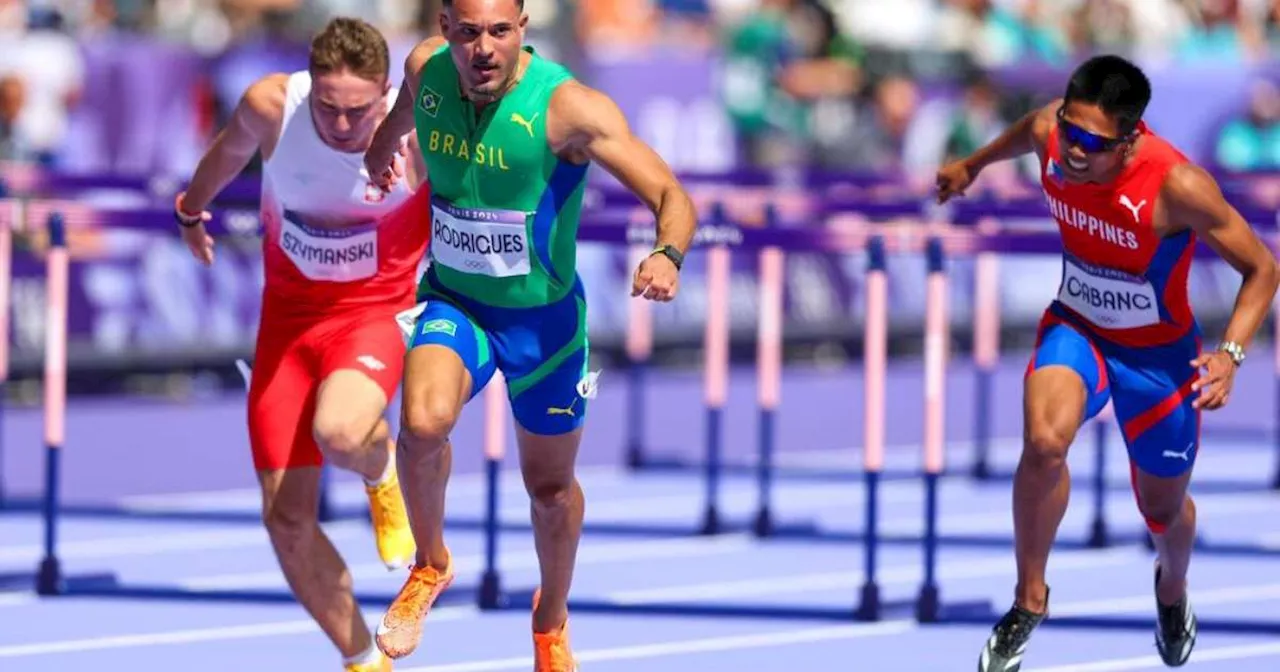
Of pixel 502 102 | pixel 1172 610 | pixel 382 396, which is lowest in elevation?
pixel 1172 610

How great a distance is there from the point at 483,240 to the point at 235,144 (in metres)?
1.20

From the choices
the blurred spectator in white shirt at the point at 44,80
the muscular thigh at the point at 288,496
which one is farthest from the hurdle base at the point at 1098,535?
the blurred spectator in white shirt at the point at 44,80

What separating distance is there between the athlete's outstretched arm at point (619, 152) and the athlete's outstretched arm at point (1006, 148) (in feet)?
5.44

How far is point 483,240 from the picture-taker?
8820 mm

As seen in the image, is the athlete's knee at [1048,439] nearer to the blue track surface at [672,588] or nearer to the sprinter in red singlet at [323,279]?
the blue track surface at [672,588]

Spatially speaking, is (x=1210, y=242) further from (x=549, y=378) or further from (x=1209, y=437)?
(x=1209, y=437)

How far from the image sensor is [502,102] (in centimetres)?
872

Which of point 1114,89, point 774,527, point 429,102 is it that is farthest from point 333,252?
point 774,527

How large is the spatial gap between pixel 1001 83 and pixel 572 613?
36.8ft

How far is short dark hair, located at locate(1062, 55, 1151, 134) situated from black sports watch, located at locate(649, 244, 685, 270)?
1648 millimetres

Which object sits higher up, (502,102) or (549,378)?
(502,102)

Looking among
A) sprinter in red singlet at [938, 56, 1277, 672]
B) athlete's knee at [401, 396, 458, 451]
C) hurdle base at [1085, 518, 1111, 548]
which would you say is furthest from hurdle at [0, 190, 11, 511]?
hurdle base at [1085, 518, 1111, 548]

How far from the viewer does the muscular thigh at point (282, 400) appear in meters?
9.24

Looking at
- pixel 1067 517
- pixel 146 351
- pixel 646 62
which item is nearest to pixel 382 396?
pixel 1067 517
